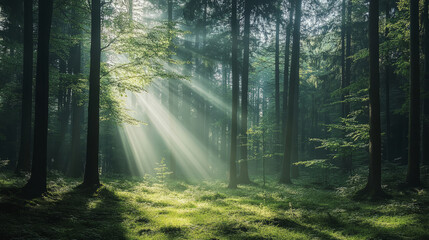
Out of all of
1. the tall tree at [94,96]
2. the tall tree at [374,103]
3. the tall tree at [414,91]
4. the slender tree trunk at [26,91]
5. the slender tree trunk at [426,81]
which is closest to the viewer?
the tall tree at [374,103]

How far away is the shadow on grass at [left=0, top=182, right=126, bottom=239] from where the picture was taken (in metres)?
4.87

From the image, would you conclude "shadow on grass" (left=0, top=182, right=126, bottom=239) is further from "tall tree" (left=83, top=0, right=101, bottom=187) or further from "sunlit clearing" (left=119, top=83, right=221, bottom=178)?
"sunlit clearing" (left=119, top=83, right=221, bottom=178)

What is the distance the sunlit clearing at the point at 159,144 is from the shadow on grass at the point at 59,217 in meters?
15.9

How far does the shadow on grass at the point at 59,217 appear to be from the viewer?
192 inches

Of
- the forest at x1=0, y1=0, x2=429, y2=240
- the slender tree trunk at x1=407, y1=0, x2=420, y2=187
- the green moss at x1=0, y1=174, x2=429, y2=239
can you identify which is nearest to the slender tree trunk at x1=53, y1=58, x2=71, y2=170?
the forest at x1=0, y1=0, x2=429, y2=240

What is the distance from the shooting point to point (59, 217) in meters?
6.00

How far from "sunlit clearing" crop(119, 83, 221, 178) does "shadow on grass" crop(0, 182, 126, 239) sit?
15.9 metres

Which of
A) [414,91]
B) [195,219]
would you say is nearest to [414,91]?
[414,91]

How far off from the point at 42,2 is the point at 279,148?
78.0 ft

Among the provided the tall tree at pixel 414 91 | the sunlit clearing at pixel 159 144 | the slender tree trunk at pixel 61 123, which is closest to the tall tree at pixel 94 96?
the slender tree trunk at pixel 61 123

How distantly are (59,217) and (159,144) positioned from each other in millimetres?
→ 27121

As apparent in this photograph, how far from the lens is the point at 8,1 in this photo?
1209cm

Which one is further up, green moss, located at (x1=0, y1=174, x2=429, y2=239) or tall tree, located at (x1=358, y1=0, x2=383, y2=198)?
tall tree, located at (x1=358, y1=0, x2=383, y2=198)

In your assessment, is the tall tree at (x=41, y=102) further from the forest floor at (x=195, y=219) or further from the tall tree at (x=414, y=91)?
the tall tree at (x=414, y=91)
